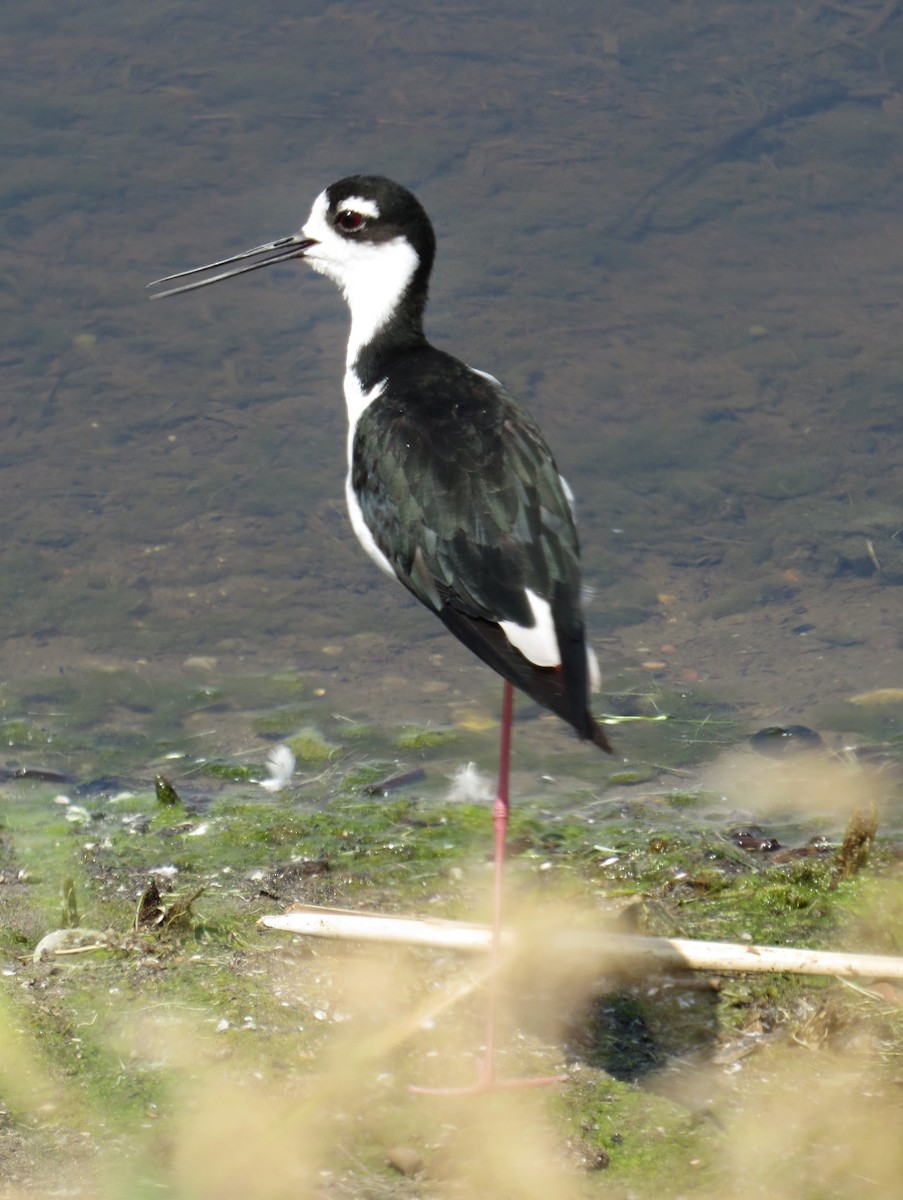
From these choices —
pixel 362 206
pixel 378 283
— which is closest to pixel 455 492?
pixel 378 283

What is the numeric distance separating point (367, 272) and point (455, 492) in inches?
44.3

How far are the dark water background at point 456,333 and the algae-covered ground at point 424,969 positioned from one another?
25cm

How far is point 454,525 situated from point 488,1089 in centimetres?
126

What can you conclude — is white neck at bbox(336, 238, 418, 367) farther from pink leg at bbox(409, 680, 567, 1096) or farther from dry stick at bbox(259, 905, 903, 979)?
dry stick at bbox(259, 905, 903, 979)

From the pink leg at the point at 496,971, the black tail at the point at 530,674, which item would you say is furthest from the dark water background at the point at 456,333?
the black tail at the point at 530,674

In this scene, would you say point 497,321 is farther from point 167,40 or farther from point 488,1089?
point 488,1089

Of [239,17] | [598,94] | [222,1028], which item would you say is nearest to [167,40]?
[239,17]

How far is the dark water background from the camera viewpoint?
5.23 meters

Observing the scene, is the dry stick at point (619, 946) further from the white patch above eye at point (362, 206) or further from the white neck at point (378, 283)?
the white patch above eye at point (362, 206)

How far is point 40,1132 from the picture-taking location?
275 centimetres

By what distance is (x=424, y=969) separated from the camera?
3.43 m

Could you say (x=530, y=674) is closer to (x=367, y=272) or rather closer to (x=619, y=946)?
(x=619, y=946)

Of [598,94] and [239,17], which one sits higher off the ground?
[239,17]

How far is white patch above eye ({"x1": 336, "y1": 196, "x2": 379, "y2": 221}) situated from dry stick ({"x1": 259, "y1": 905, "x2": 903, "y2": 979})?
6.61 ft
